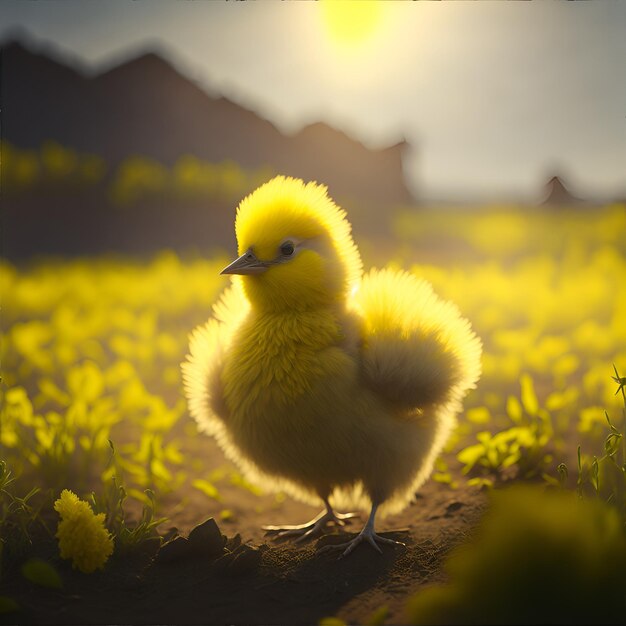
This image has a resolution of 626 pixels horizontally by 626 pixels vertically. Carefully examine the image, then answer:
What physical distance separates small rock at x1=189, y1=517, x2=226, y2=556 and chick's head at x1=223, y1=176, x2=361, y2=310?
0.71 meters

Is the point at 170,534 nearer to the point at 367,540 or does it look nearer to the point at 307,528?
the point at 307,528

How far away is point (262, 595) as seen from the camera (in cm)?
157

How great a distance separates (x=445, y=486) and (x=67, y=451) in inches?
58.9

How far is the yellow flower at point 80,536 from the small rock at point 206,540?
252 mm

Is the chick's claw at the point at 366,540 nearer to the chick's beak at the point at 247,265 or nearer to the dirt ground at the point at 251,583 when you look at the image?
the dirt ground at the point at 251,583

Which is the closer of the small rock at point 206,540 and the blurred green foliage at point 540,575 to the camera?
the blurred green foliage at point 540,575

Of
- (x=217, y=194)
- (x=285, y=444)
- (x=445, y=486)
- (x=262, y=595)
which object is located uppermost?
(x=217, y=194)

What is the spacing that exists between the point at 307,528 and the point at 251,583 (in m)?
0.60

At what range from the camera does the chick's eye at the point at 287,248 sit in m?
1.84

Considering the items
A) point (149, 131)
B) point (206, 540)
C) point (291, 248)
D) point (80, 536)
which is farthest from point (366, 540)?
point (149, 131)

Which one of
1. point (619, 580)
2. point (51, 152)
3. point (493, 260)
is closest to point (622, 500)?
point (619, 580)

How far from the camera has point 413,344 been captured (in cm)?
184

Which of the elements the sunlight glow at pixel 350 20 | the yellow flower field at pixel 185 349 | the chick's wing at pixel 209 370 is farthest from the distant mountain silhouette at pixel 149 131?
the chick's wing at pixel 209 370

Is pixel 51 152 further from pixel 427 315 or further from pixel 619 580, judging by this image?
pixel 619 580
